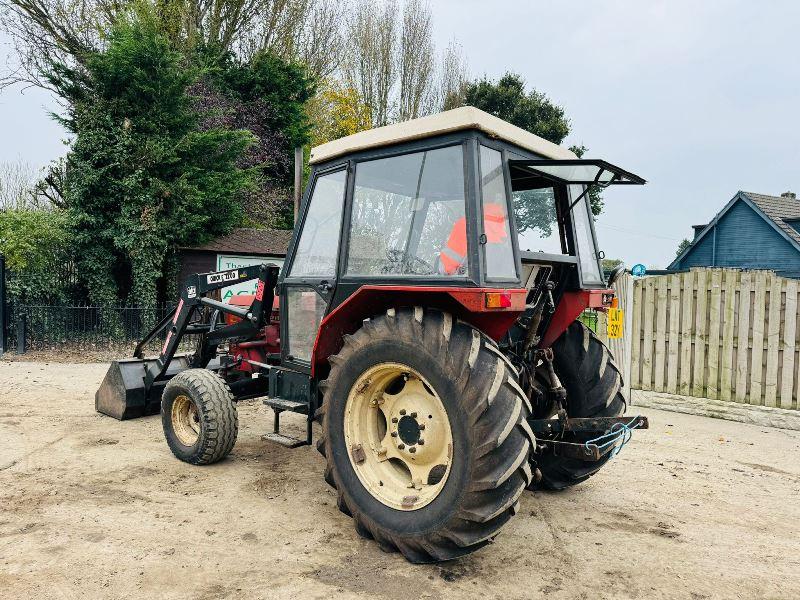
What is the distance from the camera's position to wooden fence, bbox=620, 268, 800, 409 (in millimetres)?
6754

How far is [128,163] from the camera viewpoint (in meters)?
13.2

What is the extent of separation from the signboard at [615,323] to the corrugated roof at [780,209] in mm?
18729

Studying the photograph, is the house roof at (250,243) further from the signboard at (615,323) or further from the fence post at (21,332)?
the signboard at (615,323)

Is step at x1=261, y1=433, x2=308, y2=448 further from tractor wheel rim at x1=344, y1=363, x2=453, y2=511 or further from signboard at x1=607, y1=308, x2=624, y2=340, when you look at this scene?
signboard at x1=607, y1=308, x2=624, y2=340

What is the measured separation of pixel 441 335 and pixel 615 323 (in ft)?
18.5

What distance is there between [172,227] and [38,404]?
7.40 m

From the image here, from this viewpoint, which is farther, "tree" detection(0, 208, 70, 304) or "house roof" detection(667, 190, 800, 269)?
"house roof" detection(667, 190, 800, 269)

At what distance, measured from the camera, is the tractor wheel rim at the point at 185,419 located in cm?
495

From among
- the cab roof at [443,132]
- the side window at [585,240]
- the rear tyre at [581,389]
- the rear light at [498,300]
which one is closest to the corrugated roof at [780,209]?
the side window at [585,240]

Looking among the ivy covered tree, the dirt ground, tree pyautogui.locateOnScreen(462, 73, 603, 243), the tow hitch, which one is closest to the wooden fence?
the dirt ground

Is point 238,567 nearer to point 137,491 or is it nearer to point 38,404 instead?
point 137,491

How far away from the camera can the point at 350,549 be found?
10.9ft

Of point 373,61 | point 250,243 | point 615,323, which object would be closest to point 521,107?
point 373,61

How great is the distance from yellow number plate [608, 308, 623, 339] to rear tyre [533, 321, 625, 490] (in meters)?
3.89
